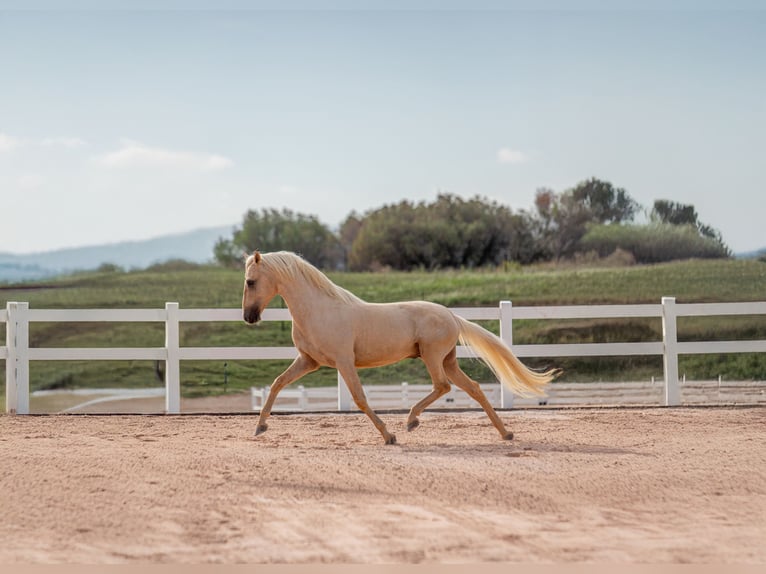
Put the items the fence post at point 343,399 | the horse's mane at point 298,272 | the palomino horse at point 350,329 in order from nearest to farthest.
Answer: the palomino horse at point 350,329, the horse's mane at point 298,272, the fence post at point 343,399

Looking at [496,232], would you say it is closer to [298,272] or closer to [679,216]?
[679,216]

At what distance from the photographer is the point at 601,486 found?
6012 millimetres

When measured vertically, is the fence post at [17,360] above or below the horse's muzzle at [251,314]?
below

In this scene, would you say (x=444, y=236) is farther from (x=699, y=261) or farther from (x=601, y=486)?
(x=601, y=486)

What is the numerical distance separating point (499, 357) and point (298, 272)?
1.99 meters

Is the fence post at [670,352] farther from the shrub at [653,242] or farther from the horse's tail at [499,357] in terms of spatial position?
the shrub at [653,242]

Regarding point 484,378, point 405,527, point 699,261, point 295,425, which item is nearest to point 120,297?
point 484,378

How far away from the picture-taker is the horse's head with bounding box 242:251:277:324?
782cm

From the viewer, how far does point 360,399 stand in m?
7.75

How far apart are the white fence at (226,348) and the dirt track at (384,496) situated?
232 centimetres

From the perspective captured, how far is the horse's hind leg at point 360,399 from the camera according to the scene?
25.5ft

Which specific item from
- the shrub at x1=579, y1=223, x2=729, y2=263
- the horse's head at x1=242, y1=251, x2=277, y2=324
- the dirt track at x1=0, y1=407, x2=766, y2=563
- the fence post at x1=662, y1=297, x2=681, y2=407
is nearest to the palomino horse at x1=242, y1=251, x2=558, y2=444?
the horse's head at x1=242, y1=251, x2=277, y2=324

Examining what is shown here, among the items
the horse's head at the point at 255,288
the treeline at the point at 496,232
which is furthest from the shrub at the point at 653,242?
the horse's head at the point at 255,288

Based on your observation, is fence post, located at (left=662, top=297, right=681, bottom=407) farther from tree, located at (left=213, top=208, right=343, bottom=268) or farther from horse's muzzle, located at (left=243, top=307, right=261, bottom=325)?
tree, located at (left=213, top=208, right=343, bottom=268)
